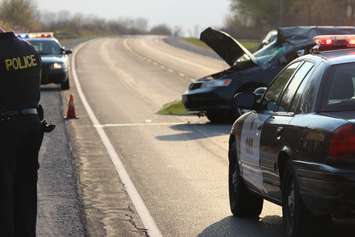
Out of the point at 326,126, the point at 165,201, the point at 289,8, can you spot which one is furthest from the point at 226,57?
the point at 289,8

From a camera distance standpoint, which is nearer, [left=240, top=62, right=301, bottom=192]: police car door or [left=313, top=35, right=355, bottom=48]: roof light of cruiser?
[left=240, top=62, right=301, bottom=192]: police car door

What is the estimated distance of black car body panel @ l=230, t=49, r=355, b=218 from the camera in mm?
6113

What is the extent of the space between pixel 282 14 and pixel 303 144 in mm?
51812

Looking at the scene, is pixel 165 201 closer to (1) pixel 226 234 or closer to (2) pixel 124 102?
(1) pixel 226 234

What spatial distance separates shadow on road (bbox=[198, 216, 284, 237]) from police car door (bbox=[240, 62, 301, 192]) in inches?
15.7

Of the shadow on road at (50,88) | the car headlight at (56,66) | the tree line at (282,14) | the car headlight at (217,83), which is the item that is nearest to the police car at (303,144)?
the car headlight at (217,83)

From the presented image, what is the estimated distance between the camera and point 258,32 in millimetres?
100250

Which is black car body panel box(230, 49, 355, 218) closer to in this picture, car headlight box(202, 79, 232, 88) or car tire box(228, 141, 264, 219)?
car tire box(228, 141, 264, 219)

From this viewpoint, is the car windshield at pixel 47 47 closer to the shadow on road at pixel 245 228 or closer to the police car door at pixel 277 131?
the shadow on road at pixel 245 228

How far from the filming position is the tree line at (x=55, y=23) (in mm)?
80312

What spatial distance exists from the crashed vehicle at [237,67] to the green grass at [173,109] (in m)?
2.48

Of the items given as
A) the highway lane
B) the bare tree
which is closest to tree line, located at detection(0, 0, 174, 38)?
the bare tree

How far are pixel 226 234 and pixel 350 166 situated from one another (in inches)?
86.4

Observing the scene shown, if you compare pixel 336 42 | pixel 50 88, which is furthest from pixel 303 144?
pixel 50 88
